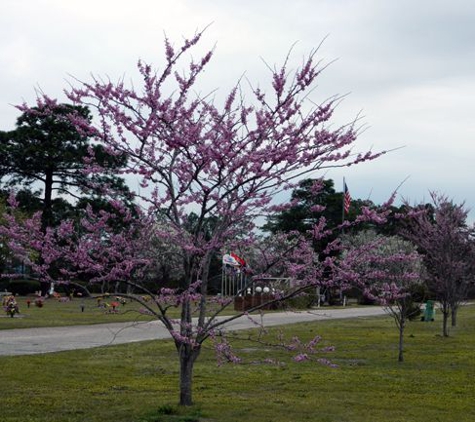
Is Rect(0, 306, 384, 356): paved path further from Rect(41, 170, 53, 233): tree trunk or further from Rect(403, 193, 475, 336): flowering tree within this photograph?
Answer: Rect(41, 170, 53, 233): tree trunk

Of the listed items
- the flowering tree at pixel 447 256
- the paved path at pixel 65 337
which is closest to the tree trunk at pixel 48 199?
the paved path at pixel 65 337

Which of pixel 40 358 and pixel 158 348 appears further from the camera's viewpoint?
pixel 158 348

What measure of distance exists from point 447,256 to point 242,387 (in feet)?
40.0

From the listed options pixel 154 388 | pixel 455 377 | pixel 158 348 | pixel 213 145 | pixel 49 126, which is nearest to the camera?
pixel 213 145

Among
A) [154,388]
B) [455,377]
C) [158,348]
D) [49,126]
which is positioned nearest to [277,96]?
[154,388]

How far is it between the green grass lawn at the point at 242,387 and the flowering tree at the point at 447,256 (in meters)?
4.89

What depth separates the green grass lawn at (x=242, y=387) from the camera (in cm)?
866

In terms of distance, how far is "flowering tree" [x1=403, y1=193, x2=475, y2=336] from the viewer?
2170 centimetres

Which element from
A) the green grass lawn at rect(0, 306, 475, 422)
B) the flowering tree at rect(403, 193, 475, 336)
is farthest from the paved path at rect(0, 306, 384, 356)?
the flowering tree at rect(403, 193, 475, 336)

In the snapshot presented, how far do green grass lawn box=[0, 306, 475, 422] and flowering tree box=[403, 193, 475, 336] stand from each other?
16.0ft

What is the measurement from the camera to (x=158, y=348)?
16703 mm

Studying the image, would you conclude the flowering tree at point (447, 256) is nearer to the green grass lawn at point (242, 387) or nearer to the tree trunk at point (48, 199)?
the green grass lawn at point (242, 387)

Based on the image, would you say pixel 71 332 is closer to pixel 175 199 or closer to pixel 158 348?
pixel 158 348

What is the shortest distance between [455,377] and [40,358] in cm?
749
